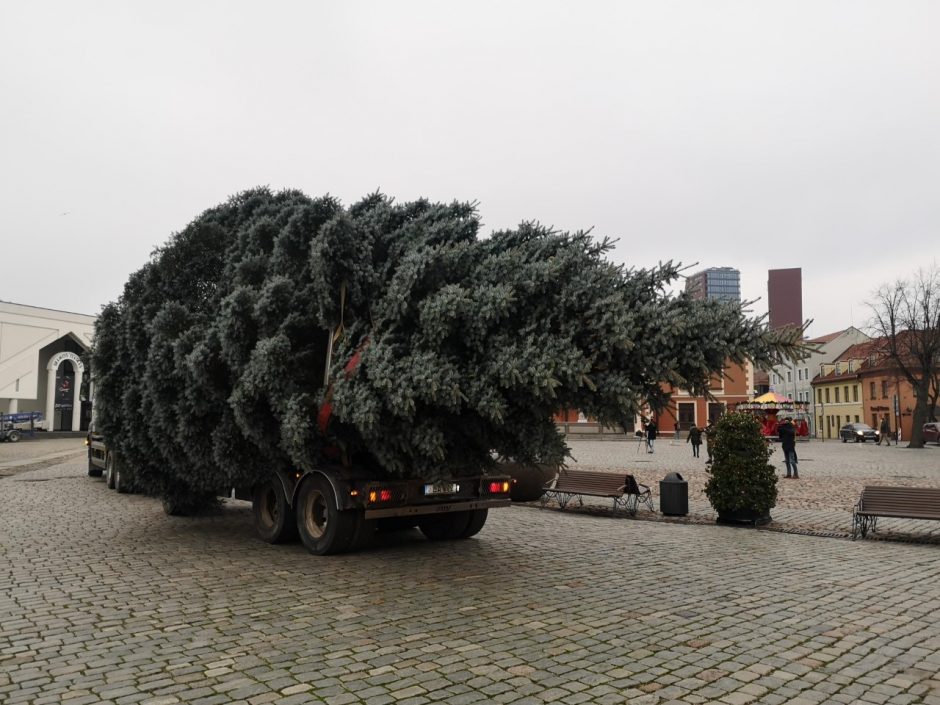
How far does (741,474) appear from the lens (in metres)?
11.7

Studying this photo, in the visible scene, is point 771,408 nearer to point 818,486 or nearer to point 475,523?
point 818,486

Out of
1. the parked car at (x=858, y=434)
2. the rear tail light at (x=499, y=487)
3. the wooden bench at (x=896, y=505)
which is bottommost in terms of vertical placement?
the parked car at (x=858, y=434)

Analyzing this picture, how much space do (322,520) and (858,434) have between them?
54.4 metres

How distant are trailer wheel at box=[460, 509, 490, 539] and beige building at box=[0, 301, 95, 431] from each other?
61930 millimetres

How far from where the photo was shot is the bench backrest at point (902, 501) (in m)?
9.88

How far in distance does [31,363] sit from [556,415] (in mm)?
71225

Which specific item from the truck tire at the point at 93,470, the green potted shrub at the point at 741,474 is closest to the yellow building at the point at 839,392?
the green potted shrub at the point at 741,474

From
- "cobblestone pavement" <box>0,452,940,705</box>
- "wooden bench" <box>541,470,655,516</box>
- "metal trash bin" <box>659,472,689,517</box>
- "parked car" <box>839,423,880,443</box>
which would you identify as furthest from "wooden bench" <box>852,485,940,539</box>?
"parked car" <box>839,423,880,443</box>

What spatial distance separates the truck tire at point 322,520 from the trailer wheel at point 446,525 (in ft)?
4.48

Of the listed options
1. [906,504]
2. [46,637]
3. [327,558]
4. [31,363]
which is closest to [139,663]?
[46,637]

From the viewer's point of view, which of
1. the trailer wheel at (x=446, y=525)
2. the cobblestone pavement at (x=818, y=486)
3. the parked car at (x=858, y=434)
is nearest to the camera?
the trailer wheel at (x=446, y=525)

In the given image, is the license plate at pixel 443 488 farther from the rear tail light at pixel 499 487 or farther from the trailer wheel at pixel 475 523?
the trailer wheel at pixel 475 523

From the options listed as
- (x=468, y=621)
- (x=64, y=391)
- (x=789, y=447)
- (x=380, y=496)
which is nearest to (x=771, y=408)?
(x=789, y=447)

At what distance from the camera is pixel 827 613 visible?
606 cm
